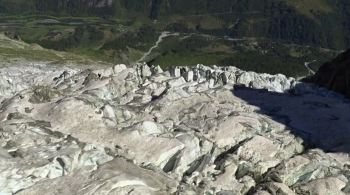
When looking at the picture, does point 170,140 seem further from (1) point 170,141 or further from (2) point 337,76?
(2) point 337,76

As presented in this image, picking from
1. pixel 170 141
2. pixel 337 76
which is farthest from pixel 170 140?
pixel 337 76

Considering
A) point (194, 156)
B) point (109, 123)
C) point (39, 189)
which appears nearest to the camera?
point (39, 189)

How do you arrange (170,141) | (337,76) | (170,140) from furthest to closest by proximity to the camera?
Result: (337,76) < (170,140) < (170,141)

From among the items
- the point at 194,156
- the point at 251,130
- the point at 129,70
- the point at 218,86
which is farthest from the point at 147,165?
the point at 129,70

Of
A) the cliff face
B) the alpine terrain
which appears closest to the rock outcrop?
the alpine terrain

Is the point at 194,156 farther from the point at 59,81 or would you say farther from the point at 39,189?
the point at 59,81

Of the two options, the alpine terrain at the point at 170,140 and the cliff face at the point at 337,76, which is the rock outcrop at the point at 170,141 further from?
the cliff face at the point at 337,76
